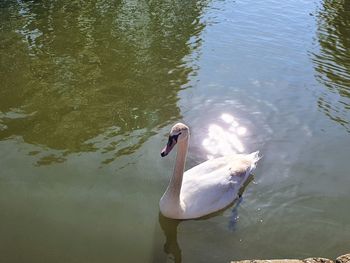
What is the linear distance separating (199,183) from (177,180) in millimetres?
589

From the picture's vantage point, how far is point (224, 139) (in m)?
8.39

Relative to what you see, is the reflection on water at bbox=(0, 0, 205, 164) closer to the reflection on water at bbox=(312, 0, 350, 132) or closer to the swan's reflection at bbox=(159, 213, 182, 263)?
the swan's reflection at bbox=(159, 213, 182, 263)

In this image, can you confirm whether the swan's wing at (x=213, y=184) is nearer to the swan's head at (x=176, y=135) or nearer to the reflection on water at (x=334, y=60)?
the swan's head at (x=176, y=135)

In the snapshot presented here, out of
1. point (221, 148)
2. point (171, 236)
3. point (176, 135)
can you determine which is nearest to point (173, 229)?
point (171, 236)

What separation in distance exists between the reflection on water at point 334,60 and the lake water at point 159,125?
6cm

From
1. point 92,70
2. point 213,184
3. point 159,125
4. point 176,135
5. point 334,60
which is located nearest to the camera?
point 176,135

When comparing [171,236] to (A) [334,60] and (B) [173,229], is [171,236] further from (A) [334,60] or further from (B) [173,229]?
(A) [334,60]

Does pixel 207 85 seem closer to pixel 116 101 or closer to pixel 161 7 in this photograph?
pixel 116 101

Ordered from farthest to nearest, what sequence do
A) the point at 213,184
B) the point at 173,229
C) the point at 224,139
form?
the point at 224,139 < the point at 213,184 < the point at 173,229

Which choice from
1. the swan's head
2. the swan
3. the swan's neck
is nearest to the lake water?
the swan

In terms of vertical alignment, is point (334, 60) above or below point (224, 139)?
below

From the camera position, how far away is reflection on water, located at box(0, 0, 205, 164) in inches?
325

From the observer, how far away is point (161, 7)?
50.6 feet

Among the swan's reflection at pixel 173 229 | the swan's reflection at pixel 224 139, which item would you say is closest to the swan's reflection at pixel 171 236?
the swan's reflection at pixel 173 229
